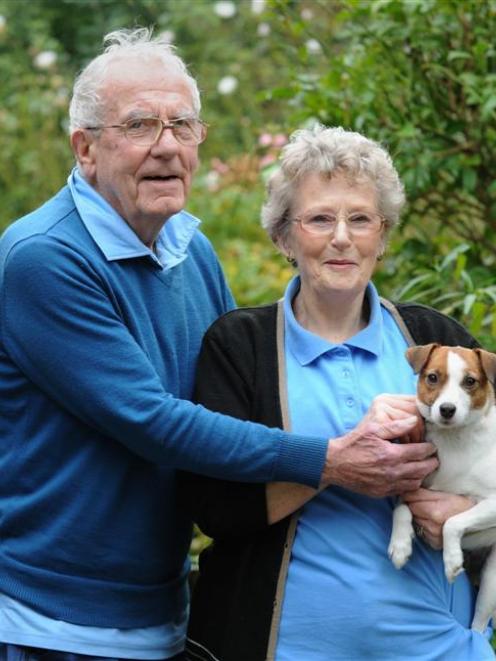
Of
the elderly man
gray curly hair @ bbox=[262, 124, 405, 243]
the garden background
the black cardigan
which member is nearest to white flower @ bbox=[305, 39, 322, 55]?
the garden background

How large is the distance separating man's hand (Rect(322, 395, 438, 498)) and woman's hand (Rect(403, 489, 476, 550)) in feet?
0.12

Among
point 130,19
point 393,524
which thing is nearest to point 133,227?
point 393,524

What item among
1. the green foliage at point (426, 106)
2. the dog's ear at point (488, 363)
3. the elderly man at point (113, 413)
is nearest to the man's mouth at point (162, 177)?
the elderly man at point (113, 413)

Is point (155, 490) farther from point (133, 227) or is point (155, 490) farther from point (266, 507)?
point (133, 227)

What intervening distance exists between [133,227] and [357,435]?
827 mm

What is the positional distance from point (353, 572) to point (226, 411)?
20.5 inches

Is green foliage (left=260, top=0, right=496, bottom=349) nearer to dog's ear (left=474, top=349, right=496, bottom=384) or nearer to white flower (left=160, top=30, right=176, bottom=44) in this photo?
white flower (left=160, top=30, right=176, bottom=44)

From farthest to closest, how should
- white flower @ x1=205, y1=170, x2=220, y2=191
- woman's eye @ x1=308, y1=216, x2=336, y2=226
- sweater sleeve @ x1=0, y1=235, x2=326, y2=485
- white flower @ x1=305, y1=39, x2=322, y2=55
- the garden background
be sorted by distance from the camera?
1. white flower @ x1=205, y1=170, x2=220, y2=191
2. white flower @ x1=305, y1=39, x2=322, y2=55
3. the garden background
4. woman's eye @ x1=308, y1=216, x2=336, y2=226
5. sweater sleeve @ x1=0, y1=235, x2=326, y2=485

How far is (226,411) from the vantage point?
3.25m

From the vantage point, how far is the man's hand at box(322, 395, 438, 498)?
3.11m

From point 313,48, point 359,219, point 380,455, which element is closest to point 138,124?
point 359,219

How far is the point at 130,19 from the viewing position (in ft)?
35.0

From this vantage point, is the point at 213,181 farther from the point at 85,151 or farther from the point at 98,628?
the point at 98,628

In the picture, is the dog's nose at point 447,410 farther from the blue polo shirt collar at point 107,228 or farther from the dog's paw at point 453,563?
the blue polo shirt collar at point 107,228
